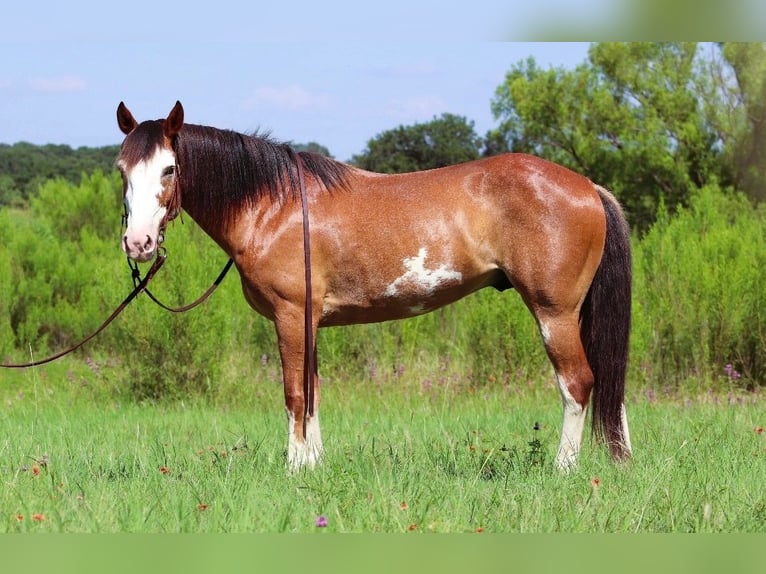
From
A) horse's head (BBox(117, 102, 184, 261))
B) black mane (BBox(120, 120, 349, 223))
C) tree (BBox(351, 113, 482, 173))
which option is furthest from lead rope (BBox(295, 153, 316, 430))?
tree (BBox(351, 113, 482, 173))

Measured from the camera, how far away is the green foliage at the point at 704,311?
30.6 ft

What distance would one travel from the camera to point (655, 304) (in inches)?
387

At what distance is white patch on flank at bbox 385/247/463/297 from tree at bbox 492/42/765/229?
656 inches

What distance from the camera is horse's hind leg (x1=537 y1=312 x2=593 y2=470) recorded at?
490 centimetres

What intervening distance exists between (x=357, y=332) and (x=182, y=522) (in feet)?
20.1

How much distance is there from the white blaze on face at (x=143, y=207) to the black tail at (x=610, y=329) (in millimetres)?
2598

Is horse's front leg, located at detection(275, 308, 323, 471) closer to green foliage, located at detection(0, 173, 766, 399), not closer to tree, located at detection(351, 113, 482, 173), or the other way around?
green foliage, located at detection(0, 173, 766, 399)

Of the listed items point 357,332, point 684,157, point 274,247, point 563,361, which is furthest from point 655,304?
point 684,157

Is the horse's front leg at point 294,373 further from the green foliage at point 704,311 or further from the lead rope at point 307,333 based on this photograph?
the green foliage at point 704,311

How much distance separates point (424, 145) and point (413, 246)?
80.6 ft

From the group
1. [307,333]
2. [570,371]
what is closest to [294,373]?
[307,333]

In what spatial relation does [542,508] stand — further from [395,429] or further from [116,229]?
[116,229]

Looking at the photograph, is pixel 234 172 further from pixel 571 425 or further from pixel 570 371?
pixel 571 425

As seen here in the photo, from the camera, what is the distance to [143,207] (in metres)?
4.58
